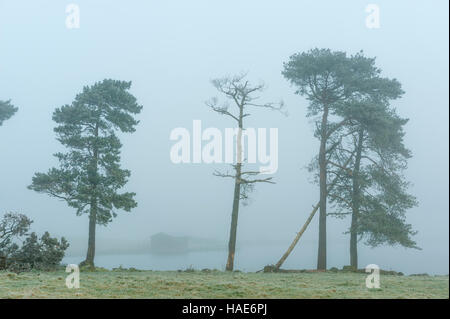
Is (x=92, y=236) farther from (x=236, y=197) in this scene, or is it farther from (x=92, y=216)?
(x=236, y=197)

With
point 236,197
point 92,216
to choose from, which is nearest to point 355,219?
point 236,197

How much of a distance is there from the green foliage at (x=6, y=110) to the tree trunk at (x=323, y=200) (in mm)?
23981

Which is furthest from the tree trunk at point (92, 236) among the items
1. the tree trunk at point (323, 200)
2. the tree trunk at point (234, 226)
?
the tree trunk at point (323, 200)

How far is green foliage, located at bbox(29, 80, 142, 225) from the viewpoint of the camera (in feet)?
86.5

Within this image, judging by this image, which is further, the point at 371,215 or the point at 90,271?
the point at 371,215

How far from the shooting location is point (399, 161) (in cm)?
2862

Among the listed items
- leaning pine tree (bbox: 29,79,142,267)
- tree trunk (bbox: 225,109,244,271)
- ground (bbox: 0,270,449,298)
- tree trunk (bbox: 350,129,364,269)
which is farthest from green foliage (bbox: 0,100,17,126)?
tree trunk (bbox: 350,129,364,269)

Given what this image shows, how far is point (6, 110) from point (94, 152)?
13051mm

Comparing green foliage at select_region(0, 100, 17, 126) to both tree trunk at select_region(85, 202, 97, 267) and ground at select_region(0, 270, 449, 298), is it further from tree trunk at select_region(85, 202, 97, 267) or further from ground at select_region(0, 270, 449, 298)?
ground at select_region(0, 270, 449, 298)

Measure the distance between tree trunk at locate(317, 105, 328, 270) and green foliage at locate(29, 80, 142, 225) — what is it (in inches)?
438
